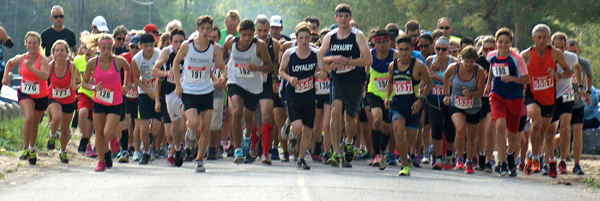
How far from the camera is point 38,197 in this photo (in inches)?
332

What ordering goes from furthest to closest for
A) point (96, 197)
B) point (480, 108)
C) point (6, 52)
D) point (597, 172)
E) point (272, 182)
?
→ point (6, 52)
point (597, 172)
point (480, 108)
point (272, 182)
point (96, 197)

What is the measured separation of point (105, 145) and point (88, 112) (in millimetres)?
1465

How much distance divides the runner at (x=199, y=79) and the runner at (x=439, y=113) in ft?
9.97

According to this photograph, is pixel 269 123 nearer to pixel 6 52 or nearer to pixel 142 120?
pixel 142 120

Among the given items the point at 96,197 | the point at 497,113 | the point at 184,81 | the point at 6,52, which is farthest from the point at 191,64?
the point at 6,52

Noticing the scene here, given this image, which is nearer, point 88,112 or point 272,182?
point 272,182

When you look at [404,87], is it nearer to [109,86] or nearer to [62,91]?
[109,86]

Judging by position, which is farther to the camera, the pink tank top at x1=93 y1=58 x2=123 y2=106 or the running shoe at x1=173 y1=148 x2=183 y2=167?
the running shoe at x1=173 y1=148 x2=183 y2=167

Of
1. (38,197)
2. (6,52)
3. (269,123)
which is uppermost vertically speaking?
(6,52)

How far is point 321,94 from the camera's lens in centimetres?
1195

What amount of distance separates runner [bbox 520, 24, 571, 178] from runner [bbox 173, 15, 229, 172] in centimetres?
380

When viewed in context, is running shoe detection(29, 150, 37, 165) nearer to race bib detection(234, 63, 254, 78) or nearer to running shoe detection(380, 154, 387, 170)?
race bib detection(234, 63, 254, 78)

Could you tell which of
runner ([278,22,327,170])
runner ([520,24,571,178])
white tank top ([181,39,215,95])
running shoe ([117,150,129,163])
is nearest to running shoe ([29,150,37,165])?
running shoe ([117,150,129,163])

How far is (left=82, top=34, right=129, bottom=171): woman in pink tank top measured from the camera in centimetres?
1094
